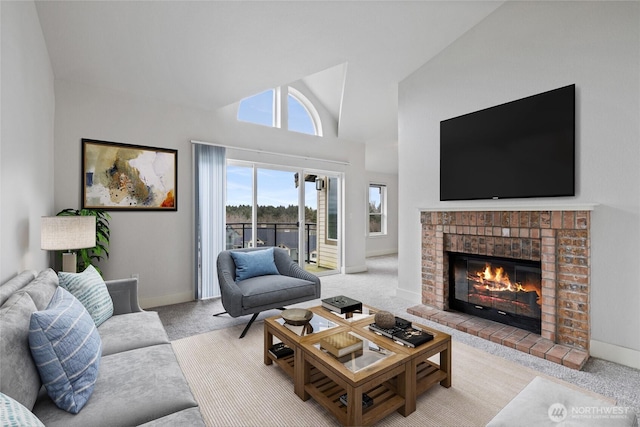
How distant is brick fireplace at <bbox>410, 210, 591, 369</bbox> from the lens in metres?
2.53

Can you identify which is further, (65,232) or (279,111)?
(279,111)

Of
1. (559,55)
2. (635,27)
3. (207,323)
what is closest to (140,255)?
(207,323)

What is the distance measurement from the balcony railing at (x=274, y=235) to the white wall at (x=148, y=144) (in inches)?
27.1

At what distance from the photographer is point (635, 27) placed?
2367 mm

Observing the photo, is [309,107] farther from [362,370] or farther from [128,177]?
[362,370]

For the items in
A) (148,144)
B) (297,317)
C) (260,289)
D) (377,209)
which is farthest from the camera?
(377,209)

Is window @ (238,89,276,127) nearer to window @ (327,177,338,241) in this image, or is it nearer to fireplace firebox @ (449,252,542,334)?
window @ (327,177,338,241)

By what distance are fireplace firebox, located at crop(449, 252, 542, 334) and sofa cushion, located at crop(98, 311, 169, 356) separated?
302 cm

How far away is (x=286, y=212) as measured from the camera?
5.12 metres

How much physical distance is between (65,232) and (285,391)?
2089 millimetres

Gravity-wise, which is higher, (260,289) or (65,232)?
(65,232)

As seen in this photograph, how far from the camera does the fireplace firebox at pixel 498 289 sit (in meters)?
2.92

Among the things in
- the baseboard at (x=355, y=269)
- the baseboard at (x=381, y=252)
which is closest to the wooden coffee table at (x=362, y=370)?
the baseboard at (x=355, y=269)

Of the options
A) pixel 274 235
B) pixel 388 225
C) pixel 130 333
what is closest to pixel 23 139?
pixel 130 333
